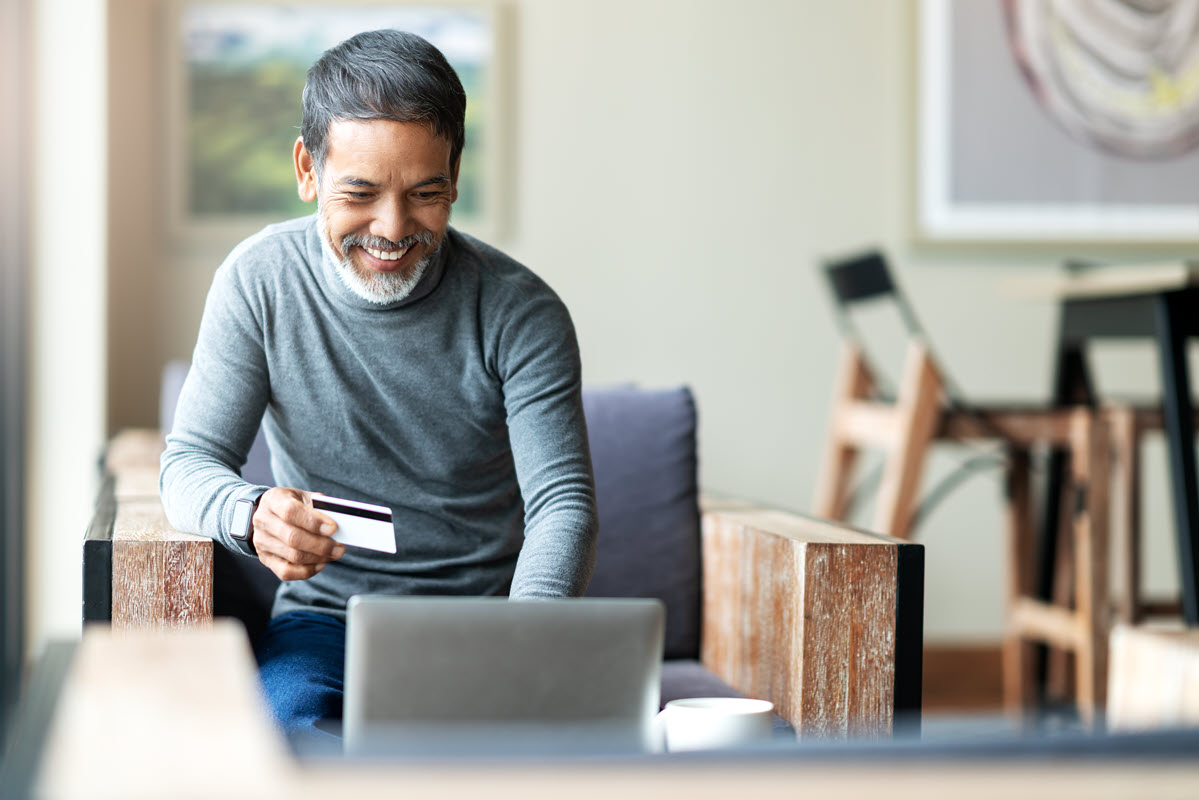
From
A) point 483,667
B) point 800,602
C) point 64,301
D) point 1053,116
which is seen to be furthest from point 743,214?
point 483,667

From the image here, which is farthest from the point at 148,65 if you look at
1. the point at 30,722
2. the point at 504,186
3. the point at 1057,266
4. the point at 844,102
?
the point at 30,722

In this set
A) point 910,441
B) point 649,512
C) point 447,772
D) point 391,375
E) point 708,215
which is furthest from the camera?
point 708,215

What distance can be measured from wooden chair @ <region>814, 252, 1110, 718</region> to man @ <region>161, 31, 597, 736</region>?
4.10 feet

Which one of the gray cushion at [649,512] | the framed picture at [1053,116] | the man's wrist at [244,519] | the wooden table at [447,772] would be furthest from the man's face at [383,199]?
the framed picture at [1053,116]

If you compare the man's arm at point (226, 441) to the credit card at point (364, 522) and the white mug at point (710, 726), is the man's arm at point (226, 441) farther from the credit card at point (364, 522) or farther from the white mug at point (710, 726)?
the white mug at point (710, 726)

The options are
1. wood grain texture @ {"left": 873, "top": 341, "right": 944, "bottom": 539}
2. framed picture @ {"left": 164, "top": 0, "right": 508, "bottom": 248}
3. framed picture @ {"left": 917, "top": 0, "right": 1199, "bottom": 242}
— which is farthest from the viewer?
framed picture @ {"left": 917, "top": 0, "right": 1199, "bottom": 242}

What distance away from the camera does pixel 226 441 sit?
1455mm

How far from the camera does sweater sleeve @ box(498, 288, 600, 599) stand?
140 centimetres

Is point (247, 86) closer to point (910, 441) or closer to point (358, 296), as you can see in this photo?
point (910, 441)

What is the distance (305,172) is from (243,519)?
16.4 inches

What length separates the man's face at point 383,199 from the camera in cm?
139

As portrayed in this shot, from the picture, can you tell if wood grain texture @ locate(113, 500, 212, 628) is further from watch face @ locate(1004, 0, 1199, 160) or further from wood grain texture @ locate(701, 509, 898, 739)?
watch face @ locate(1004, 0, 1199, 160)

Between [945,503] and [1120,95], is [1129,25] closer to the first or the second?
[1120,95]

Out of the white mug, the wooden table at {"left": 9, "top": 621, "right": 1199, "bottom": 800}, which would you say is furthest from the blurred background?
the wooden table at {"left": 9, "top": 621, "right": 1199, "bottom": 800}
